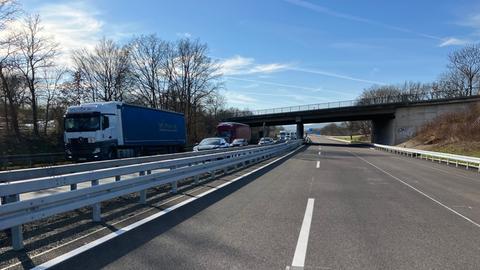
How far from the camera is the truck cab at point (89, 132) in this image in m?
23.0

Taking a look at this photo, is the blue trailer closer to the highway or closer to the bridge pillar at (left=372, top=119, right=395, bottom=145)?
the highway

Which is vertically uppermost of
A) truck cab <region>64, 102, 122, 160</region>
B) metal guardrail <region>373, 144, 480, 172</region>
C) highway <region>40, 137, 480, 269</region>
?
truck cab <region>64, 102, 122, 160</region>

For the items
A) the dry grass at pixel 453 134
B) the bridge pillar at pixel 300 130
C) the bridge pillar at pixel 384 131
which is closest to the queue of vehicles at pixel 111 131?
the dry grass at pixel 453 134

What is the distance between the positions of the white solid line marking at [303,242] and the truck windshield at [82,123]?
17287mm

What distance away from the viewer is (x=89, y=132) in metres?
23.1

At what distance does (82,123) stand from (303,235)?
19.6 meters

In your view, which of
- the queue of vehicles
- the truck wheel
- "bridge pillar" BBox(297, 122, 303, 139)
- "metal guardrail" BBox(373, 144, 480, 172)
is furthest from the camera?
"bridge pillar" BBox(297, 122, 303, 139)

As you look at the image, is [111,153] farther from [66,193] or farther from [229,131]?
[229,131]

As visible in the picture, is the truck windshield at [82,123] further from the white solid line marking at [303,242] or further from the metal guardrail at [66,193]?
the white solid line marking at [303,242]

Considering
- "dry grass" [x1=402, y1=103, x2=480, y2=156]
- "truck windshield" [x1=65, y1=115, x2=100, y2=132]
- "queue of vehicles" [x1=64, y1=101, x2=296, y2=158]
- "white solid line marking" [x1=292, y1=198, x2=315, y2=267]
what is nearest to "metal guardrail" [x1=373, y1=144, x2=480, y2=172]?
"dry grass" [x1=402, y1=103, x2=480, y2=156]

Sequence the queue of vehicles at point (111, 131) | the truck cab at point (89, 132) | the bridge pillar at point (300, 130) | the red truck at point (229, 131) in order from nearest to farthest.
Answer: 1. the truck cab at point (89, 132)
2. the queue of vehicles at point (111, 131)
3. the red truck at point (229, 131)
4. the bridge pillar at point (300, 130)

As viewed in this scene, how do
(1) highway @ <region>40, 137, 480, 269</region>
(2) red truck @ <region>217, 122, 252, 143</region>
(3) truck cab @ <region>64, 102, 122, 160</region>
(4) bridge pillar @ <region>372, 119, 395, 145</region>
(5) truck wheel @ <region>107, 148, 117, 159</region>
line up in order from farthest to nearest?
(4) bridge pillar @ <region>372, 119, 395, 145</region> → (2) red truck @ <region>217, 122, 252, 143</region> → (5) truck wheel @ <region>107, 148, 117, 159</region> → (3) truck cab @ <region>64, 102, 122, 160</region> → (1) highway @ <region>40, 137, 480, 269</region>

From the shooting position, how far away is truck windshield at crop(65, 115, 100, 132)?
23234 millimetres

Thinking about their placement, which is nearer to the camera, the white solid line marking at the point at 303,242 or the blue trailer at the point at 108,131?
the white solid line marking at the point at 303,242
